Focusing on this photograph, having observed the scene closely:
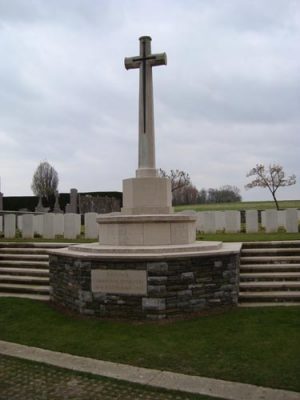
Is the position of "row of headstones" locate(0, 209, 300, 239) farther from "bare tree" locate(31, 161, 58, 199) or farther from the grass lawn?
"bare tree" locate(31, 161, 58, 199)

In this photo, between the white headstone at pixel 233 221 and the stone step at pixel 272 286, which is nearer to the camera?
the stone step at pixel 272 286

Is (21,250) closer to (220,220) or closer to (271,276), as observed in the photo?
(271,276)

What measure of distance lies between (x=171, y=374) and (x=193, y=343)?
984mm

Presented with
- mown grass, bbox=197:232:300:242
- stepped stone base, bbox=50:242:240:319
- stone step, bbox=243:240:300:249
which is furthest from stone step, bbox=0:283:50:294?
mown grass, bbox=197:232:300:242

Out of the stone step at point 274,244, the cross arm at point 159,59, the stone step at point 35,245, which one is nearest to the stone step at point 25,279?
the stone step at point 35,245

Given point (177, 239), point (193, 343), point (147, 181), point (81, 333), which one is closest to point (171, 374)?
point (193, 343)

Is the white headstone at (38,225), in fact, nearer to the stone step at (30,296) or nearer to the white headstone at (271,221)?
the stone step at (30,296)

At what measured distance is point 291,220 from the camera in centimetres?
1276

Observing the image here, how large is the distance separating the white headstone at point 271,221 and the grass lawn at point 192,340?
705 centimetres

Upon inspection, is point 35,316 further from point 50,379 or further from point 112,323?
point 50,379

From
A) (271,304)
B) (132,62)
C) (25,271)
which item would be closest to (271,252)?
(271,304)

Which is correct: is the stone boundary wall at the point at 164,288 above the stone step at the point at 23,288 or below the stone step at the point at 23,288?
above

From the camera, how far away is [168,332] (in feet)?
Answer: 17.3

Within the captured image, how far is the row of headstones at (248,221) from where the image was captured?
Result: 12.8 m
